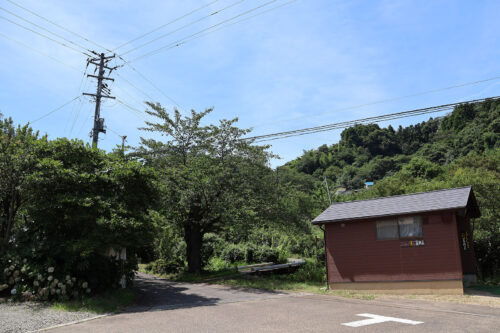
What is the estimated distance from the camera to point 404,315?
9.42 m

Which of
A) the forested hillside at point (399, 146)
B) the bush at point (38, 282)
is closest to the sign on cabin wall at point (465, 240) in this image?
the bush at point (38, 282)

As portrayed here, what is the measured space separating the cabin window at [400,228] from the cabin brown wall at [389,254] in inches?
7.9

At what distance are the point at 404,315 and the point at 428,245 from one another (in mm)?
4799

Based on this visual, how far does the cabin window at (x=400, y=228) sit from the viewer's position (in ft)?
45.0

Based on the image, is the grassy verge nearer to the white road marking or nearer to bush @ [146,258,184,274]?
bush @ [146,258,184,274]

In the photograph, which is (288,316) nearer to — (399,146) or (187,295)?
(187,295)

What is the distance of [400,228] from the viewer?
46.3 ft

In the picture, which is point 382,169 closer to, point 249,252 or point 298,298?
point 249,252

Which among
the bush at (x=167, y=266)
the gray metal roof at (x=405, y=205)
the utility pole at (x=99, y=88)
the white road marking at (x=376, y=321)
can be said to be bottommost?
the white road marking at (x=376, y=321)

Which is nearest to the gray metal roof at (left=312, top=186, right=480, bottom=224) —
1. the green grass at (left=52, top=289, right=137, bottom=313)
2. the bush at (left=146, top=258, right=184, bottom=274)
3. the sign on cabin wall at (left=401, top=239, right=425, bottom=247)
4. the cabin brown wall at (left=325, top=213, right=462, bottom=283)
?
the cabin brown wall at (left=325, top=213, right=462, bottom=283)

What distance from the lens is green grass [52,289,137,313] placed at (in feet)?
33.8

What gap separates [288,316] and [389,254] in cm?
662

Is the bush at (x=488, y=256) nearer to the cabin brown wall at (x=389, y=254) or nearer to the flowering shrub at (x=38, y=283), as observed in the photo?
the cabin brown wall at (x=389, y=254)

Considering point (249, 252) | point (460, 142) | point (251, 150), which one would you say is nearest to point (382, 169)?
point (460, 142)
